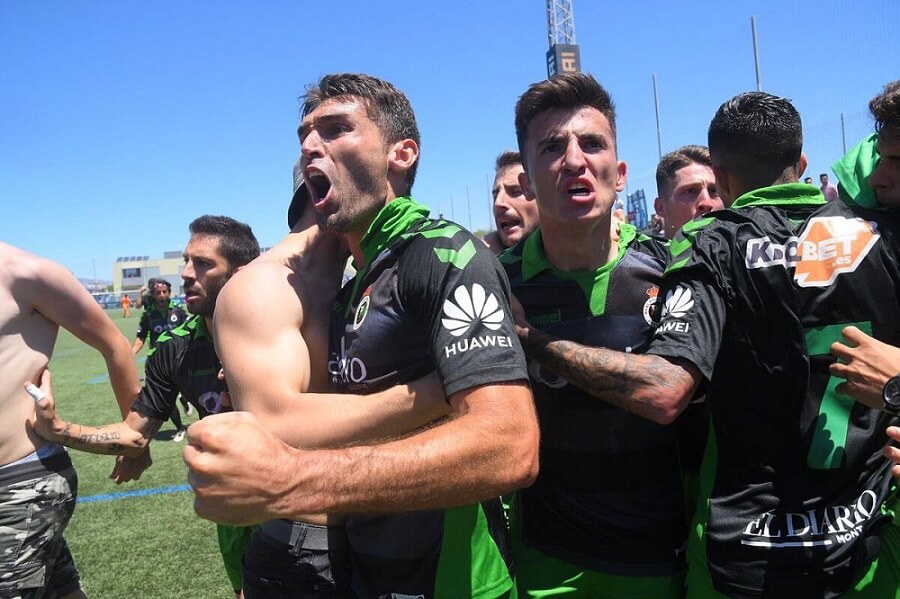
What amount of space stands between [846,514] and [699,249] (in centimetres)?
95

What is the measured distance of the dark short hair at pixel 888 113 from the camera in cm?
187

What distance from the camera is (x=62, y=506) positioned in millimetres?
3082

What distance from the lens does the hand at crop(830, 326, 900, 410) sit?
68.4 inches

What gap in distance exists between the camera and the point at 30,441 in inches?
120

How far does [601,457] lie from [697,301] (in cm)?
67

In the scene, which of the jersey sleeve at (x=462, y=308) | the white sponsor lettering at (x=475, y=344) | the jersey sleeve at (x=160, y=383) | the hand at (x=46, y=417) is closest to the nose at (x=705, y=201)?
the jersey sleeve at (x=462, y=308)

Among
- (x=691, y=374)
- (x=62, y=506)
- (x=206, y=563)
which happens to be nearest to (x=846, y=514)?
(x=691, y=374)

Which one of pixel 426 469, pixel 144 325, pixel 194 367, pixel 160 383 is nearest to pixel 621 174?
pixel 426 469

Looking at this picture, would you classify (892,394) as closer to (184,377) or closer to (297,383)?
(297,383)

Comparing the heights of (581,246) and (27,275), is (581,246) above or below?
below

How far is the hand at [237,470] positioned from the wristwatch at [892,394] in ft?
5.14

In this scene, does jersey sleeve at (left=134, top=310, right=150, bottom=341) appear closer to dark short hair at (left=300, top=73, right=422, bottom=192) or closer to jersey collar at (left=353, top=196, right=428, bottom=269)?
dark short hair at (left=300, top=73, right=422, bottom=192)

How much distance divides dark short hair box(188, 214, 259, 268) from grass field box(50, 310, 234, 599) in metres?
2.53

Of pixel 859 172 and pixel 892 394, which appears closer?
pixel 892 394
